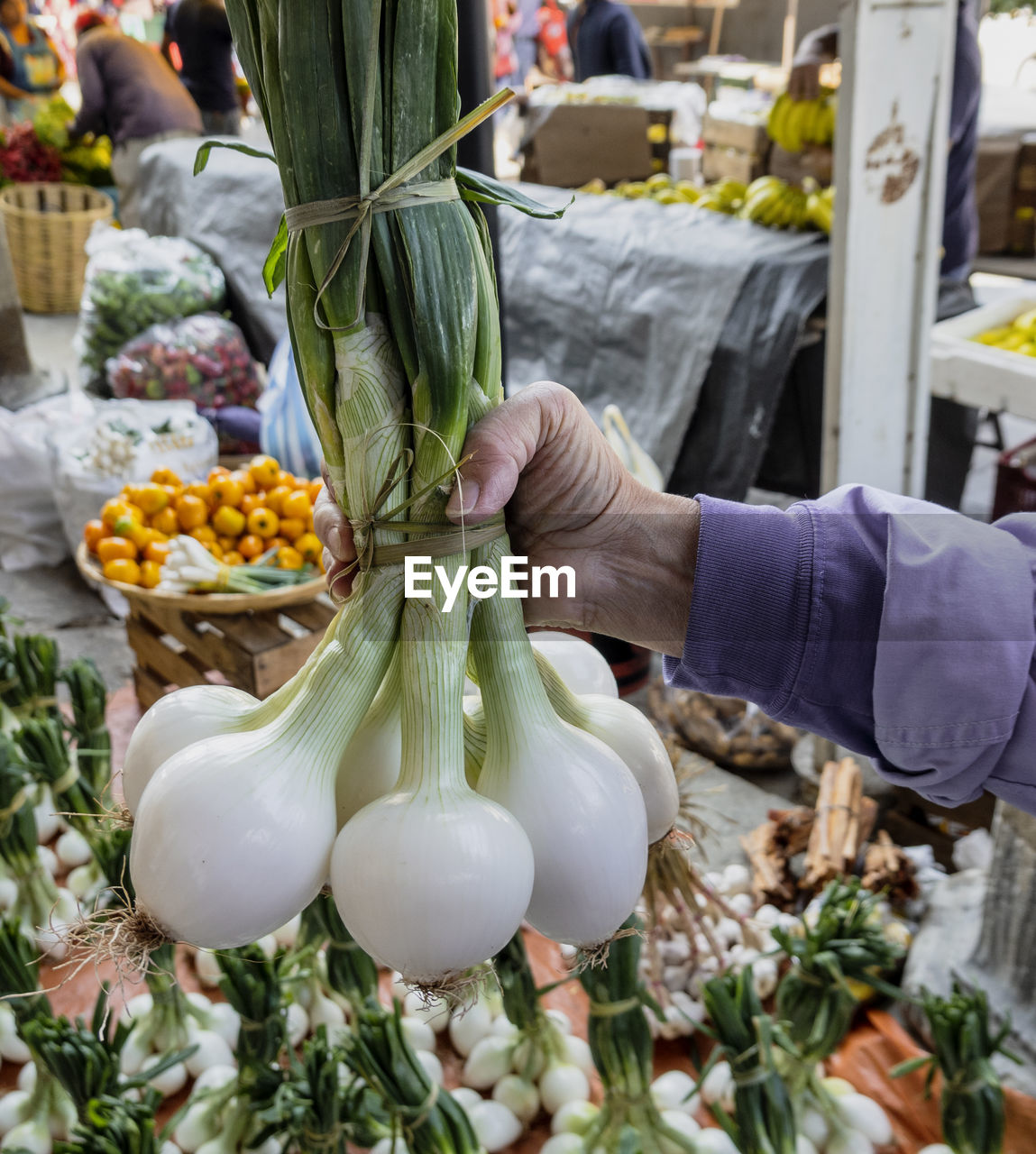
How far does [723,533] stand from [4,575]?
3.77 m

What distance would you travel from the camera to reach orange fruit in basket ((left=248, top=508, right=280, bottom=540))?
288 centimetres

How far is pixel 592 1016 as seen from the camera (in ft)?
5.08

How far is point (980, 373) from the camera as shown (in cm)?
273

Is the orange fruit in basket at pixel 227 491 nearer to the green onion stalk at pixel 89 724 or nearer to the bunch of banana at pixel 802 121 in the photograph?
the green onion stalk at pixel 89 724

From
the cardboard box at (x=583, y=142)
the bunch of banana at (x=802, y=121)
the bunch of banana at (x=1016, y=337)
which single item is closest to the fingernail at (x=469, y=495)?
the bunch of banana at (x=1016, y=337)

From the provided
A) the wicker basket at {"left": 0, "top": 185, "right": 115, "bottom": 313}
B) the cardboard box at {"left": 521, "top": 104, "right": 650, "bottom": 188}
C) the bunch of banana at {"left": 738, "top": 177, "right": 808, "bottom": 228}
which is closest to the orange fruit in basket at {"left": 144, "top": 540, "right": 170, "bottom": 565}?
the bunch of banana at {"left": 738, "top": 177, "right": 808, "bottom": 228}

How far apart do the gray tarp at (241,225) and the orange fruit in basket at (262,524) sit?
7.50 ft

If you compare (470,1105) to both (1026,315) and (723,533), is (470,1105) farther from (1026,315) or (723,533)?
(1026,315)

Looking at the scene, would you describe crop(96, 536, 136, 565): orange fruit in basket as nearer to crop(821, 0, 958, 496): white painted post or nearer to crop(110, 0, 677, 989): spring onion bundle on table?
crop(821, 0, 958, 496): white painted post

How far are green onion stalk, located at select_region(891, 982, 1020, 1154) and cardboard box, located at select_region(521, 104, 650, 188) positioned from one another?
529 cm

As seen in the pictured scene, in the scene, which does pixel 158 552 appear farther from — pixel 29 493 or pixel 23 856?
pixel 29 493

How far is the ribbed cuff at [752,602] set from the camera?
1.02 meters

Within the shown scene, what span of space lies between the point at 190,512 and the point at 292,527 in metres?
0.30

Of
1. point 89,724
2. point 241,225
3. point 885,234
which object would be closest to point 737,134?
point 241,225
